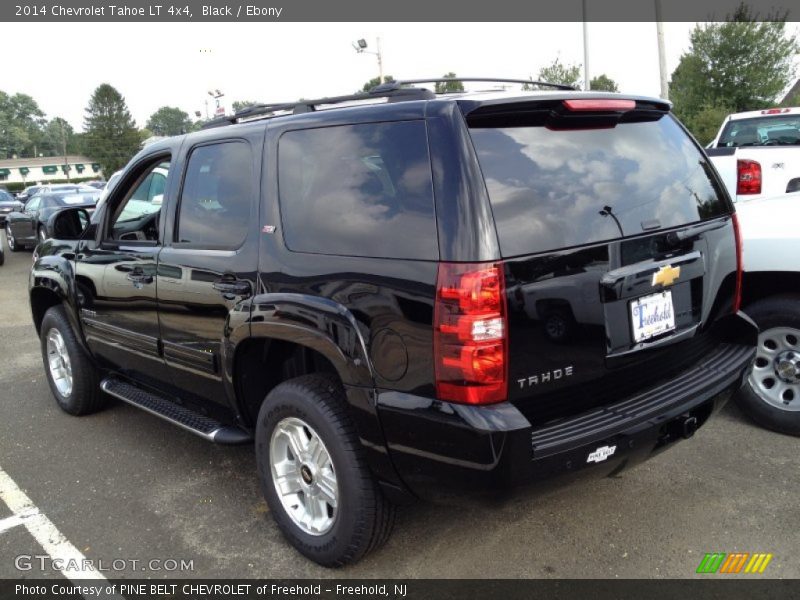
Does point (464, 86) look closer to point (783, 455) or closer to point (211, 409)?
point (211, 409)

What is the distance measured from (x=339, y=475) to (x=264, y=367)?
82 centimetres

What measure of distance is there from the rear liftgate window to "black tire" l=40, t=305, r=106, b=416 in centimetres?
349

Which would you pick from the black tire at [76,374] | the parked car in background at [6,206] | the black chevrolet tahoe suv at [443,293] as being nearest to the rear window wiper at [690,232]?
the black chevrolet tahoe suv at [443,293]

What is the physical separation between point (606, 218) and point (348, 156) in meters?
1.04

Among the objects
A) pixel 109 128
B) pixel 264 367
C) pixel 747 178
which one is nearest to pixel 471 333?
pixel 264 367

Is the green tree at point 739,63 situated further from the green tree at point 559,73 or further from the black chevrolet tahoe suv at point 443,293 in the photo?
the black chevrolet tahoe suv at point 443,293

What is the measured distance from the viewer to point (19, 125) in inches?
5659

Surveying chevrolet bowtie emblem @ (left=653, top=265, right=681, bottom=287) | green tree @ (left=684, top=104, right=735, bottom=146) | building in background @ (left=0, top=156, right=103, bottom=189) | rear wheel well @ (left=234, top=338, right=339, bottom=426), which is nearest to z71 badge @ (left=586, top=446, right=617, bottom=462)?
chevrolet bowtie emblem @ (left=653, top=265, right=681, bottom=287)

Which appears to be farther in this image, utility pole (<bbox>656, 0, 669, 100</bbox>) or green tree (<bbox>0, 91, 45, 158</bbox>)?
green tree (<bbox>0, 91, 45, 158</bbox>)

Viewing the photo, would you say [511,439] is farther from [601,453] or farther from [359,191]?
[359,191]

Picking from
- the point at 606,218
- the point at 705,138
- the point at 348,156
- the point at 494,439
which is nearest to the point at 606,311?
the point at 606,218

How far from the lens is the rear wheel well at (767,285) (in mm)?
3916

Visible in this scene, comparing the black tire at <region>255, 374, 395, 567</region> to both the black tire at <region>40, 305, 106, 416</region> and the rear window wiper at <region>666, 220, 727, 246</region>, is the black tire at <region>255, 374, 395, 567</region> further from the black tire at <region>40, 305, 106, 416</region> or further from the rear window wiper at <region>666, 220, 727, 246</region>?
the black tire at <region>40, 305, 106, 416</region>

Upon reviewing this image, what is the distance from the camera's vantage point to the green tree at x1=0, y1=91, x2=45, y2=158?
441 feet
